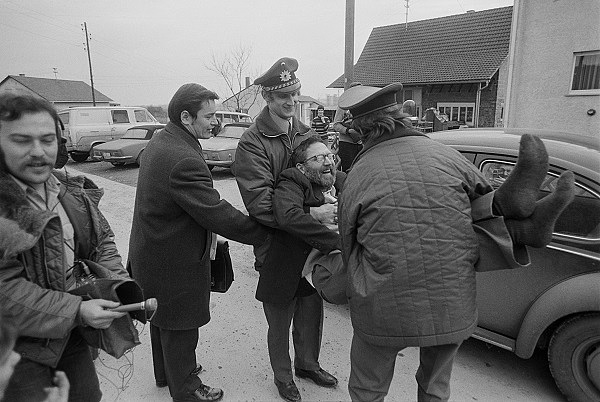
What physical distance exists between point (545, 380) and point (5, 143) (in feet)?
11.7

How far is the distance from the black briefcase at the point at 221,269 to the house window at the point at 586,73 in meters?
11.5

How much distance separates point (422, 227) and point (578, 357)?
180 centimetres

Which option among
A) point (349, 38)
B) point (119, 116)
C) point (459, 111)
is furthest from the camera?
point (459, 111)

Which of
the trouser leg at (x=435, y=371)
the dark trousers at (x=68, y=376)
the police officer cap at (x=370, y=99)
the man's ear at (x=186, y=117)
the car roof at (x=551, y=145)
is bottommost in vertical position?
the trouser leg at (x=435, y=371)

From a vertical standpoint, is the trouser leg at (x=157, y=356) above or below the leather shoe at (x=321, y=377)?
above

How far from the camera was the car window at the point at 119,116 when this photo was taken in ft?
51.7

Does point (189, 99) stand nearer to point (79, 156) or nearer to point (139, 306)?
point (139, 306)

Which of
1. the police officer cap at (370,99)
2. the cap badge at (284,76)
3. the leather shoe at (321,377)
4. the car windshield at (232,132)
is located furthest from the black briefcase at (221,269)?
the car windshield at (232,132)

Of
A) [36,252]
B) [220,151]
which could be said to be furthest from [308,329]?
[220,151]

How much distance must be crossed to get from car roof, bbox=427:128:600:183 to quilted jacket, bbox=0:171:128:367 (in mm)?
2772

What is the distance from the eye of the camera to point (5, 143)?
1.48 m

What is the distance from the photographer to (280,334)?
2676 millimetres

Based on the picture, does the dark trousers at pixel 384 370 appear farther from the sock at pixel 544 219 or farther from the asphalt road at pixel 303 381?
the asphalt road at pixel 303 381

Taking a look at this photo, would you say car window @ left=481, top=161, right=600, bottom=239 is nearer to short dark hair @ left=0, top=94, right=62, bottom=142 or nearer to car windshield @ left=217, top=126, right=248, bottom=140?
short dark hair @ left=0, top=94, right=62, bottom=142
